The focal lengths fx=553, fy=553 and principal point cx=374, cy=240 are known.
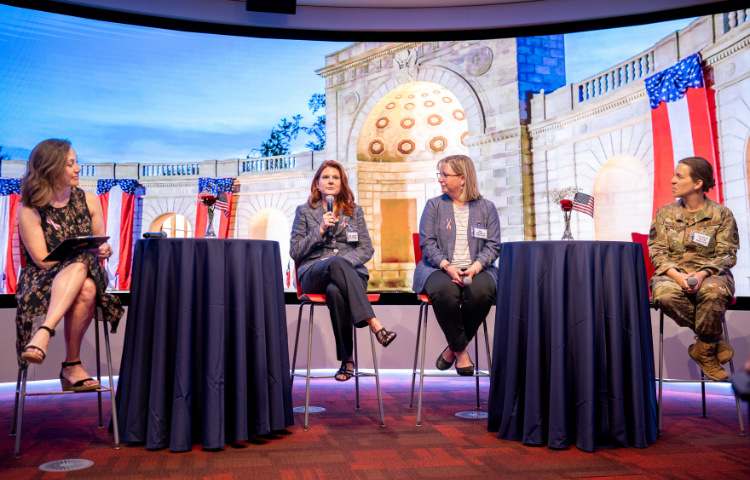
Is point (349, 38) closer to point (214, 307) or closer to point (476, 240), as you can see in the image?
point (476, 240)

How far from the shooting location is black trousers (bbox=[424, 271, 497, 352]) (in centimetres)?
276

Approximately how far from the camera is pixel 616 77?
223 inches

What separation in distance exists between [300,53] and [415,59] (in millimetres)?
2058

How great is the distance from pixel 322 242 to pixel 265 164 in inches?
153

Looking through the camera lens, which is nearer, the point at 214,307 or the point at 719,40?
the point at 214,307

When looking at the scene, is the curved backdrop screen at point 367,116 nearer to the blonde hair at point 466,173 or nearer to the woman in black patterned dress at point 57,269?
the blonde hair at point 466,173

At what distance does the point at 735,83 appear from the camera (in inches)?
182

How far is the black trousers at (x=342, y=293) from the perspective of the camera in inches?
104

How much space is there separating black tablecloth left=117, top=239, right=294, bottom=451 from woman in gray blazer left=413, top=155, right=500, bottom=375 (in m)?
0.96

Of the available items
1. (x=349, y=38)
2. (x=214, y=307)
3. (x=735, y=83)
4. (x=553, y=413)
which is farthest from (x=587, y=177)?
(x=214, y=307)

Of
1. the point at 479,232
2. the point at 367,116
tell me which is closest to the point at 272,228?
the point at 367,116

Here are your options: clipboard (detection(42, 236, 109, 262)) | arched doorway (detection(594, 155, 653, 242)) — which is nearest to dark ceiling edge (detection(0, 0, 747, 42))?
arched doorway (detection(594, 155, 653, 242))

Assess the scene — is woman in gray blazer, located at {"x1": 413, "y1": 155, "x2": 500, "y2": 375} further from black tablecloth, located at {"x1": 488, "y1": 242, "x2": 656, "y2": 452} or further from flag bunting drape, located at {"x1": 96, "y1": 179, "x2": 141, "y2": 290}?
flag bunting drape, located at {"x1": 96, "y1": 179, "x2": 141, "y2": 290}

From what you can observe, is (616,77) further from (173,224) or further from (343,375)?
(173,224)
